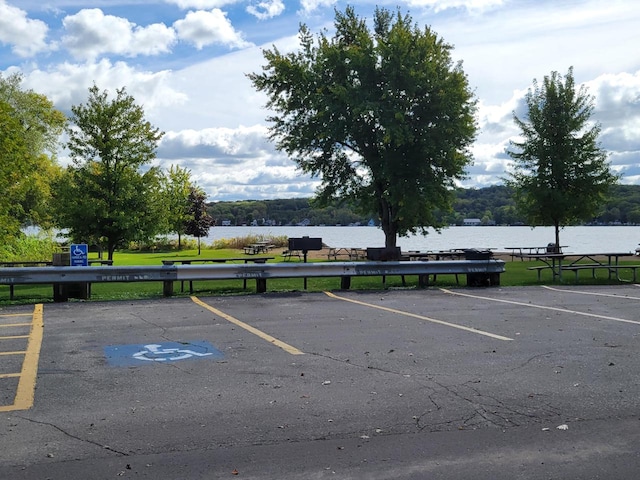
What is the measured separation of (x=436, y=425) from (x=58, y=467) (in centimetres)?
275

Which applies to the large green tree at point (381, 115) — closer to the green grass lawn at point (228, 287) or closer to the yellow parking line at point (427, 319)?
the green grass lawn at point (228, 287)

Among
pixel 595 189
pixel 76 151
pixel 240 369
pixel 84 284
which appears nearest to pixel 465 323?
pixel 240 369

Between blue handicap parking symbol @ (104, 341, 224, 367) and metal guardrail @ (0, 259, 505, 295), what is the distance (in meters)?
5.75

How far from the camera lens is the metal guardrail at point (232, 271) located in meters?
13.1

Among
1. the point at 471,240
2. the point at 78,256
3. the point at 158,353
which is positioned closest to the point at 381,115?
the point at 78,256

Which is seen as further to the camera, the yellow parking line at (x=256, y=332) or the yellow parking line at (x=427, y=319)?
the yellow parking line at (x=427, y=319)

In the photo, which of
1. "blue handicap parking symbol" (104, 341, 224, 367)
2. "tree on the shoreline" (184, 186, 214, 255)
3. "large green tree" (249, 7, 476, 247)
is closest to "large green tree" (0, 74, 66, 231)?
"tree on the shoreline" (184, 186, 214, 255)

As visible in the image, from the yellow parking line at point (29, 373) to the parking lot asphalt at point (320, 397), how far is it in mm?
20

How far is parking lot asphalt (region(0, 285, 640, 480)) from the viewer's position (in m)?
4.30

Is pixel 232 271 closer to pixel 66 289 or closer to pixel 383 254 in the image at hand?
pixel 66 289

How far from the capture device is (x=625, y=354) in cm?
775

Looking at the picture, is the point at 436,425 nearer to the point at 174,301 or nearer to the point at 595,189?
the point at 174,301

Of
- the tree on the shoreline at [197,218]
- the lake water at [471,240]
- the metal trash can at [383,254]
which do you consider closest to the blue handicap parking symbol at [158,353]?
the metal trash can at [383,254]

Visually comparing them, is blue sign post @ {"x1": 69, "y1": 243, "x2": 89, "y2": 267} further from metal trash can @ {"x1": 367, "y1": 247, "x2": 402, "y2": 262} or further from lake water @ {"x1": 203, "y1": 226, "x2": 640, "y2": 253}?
lake water @ {"x1": 203, "y1": 226, "x2": 640, "y2": 253}
